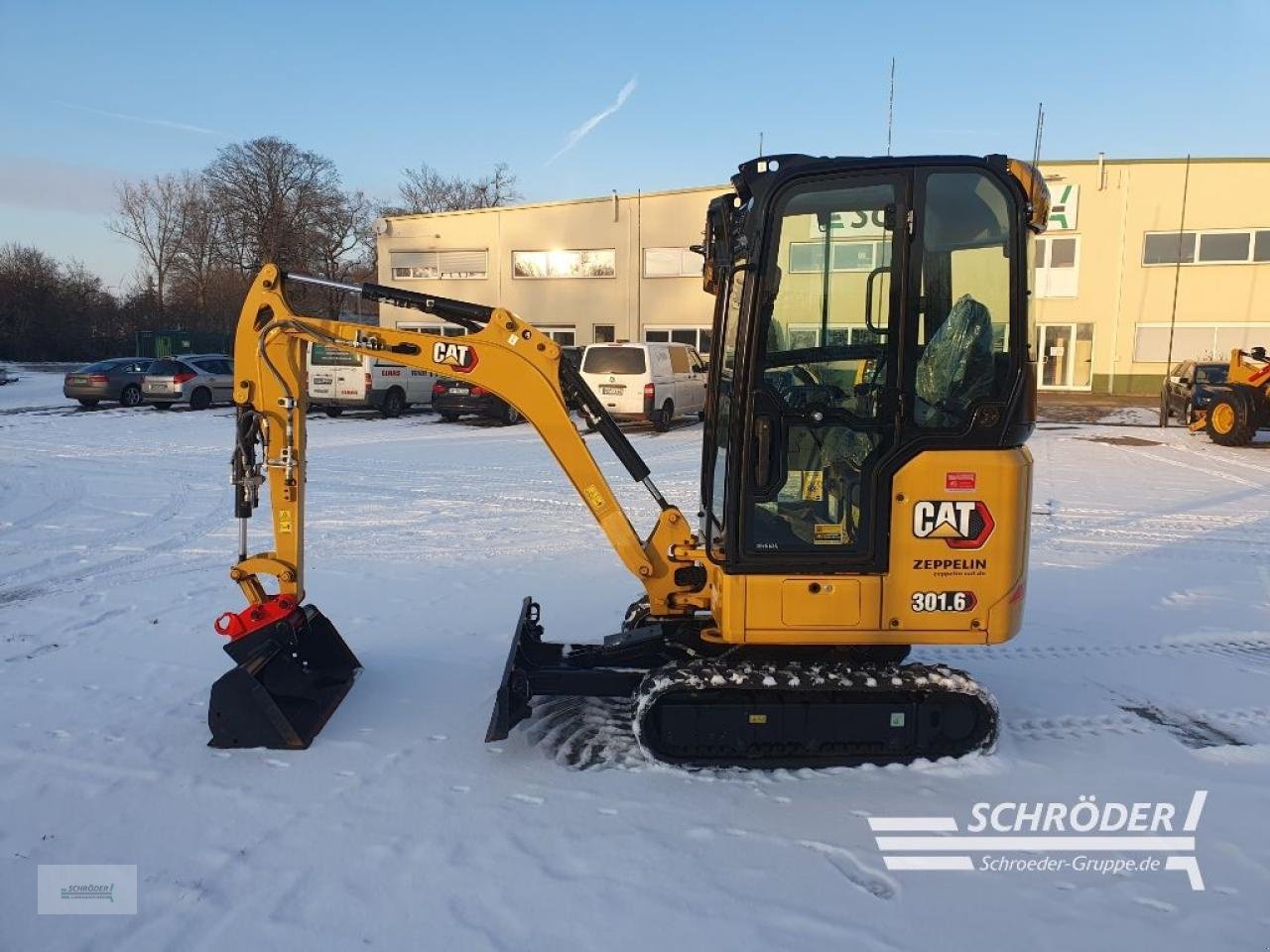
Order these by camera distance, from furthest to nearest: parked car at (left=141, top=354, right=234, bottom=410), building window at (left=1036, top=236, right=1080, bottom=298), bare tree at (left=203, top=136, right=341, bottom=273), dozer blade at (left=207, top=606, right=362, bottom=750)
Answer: bare tree at (left=203, top=136, right=341, bottom=273), building window at (left=1036, top=236, right=1080, bottom=298), parked car at (left=141, top=354, right=234, bottom=410), dozer blade at (left=207, top=606, right=362, bottom=750)

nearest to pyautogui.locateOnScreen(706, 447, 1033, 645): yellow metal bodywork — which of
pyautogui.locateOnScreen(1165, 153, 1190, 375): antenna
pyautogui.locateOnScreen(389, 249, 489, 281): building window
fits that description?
pyautogui.locateOnScreen(1165, 153, 1190, 375): antenna

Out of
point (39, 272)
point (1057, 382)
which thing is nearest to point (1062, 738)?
point (1057, 382)

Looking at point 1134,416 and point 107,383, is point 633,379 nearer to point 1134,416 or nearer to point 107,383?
point 1134,416

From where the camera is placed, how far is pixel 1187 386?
1950cm

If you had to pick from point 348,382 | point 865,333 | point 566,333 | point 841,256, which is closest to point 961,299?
point 865,333

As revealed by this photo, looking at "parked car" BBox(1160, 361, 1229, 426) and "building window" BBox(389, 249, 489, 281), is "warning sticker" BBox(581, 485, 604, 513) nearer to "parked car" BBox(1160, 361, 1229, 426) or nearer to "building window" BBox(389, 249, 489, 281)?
"parked car" BBox(1160, 361, 1229, 426)

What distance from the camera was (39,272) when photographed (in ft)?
159

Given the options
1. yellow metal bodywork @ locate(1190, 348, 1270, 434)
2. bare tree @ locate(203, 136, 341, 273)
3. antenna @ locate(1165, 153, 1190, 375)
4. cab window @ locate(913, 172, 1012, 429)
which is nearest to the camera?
cab window @ locate(913, 172, 1012, 429)

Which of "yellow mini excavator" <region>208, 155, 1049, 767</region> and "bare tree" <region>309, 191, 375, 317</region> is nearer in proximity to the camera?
"yellow mini excavator" <region>208, 155, 1049, 767</region>

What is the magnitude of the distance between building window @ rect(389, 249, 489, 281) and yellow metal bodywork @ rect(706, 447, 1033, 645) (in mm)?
30586

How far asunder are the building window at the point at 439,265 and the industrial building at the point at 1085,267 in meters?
0.97

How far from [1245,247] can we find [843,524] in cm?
2858
